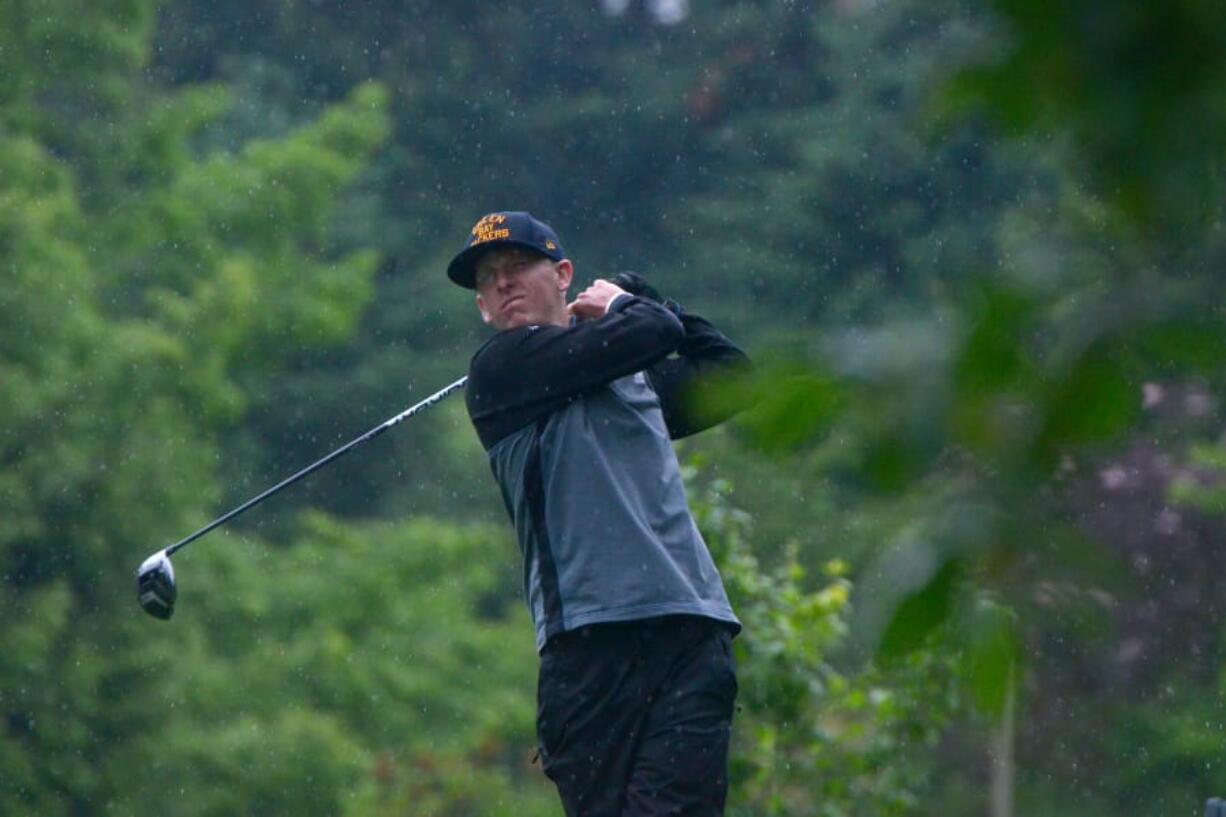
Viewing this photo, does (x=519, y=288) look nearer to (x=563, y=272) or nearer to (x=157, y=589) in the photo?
(x=563, y=272)

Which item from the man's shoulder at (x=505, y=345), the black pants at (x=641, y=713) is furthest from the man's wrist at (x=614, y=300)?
→ the black pants at (x=641, y=713)

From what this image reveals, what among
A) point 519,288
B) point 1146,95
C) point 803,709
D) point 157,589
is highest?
point 519,288

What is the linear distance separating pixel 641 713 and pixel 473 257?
0.98 m

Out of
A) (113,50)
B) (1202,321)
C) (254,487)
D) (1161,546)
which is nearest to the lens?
(1202,321)

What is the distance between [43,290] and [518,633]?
14.7 feet

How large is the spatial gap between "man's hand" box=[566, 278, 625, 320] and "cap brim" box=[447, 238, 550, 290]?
0.11 metres

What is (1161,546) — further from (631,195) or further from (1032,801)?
(631,195)

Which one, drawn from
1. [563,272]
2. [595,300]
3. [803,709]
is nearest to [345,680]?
[803,709]

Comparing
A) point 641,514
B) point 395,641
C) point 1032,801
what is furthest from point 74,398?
point 641,514

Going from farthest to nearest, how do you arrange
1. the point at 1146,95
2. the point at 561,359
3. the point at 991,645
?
the point at 561,359, the point at 991,645, the point at 1146,95

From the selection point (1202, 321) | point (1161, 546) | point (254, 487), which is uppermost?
point (254, 487)

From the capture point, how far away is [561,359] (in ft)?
13.6

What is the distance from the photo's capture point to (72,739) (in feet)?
42.1

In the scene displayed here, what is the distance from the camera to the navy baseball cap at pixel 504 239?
438 cm
